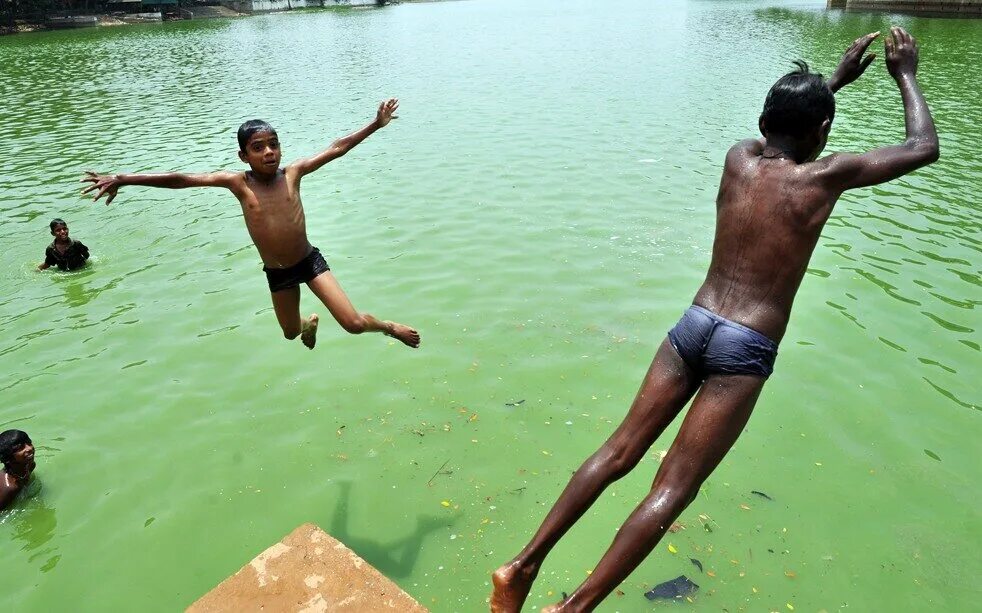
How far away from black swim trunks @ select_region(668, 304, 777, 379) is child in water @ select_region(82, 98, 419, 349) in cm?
247

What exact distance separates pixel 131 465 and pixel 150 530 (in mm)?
873

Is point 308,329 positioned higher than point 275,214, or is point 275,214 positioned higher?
point 275,214

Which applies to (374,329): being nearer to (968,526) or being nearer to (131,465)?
(131,465)

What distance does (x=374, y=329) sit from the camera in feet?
17.1

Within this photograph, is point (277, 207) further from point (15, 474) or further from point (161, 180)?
point (15, 474)

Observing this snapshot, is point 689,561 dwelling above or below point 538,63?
below

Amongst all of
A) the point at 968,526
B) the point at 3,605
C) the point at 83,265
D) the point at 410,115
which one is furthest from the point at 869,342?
the point at 410,115

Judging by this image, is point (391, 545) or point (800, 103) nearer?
point (800, 103)

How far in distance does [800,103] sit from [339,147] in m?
3.35

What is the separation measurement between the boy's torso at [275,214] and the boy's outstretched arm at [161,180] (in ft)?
0.39

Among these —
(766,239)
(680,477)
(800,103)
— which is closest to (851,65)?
(800,103)

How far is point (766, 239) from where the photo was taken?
3078mm

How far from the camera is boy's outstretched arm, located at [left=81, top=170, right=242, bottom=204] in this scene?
470cm

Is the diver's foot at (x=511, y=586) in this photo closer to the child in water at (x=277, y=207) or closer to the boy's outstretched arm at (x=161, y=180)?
the child in water at (x=277, y=207)
